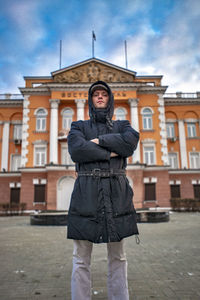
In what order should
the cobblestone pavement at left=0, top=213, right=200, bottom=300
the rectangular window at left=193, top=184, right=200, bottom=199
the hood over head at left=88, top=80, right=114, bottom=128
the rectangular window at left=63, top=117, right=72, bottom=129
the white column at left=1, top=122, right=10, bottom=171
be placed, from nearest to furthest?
1. the hood over head at left=88, top=80, right=114, bottom=128
2. the cobblestone pavement at left=0, top=213, right=200, bottom=300
3. the rectangular window at left=63, top=117, right=72, bottom=129
4. the rectangular window at left=193, top=184, right=200, bottom=199
5. the white column at left=1, top=122, right=10, bottom=171

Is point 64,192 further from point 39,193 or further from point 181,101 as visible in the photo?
point 181,101

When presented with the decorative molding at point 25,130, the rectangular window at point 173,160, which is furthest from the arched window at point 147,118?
the decorative molding at point 25,130

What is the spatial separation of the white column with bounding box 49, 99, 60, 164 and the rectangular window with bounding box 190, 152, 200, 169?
49.4 ft

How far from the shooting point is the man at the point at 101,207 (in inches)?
101

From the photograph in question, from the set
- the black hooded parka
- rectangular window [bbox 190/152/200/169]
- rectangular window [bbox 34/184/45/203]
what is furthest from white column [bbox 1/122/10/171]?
the black hooded parka

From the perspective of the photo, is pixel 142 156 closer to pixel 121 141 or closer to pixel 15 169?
pixel 15 169

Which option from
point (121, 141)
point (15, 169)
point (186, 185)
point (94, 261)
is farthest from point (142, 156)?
point (121, 141)

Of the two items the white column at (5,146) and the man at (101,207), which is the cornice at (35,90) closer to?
the white column at (5,146)

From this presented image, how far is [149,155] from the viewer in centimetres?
2569

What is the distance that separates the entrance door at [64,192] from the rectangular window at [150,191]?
7.31m

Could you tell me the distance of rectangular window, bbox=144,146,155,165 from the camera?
83.8 feet

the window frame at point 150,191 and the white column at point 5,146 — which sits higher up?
the white column at point 5,146

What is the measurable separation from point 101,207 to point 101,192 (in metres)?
0.16

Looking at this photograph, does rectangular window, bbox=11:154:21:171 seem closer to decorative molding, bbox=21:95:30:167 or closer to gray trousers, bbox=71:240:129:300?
decorative molding, bbox=21:95:30:167
